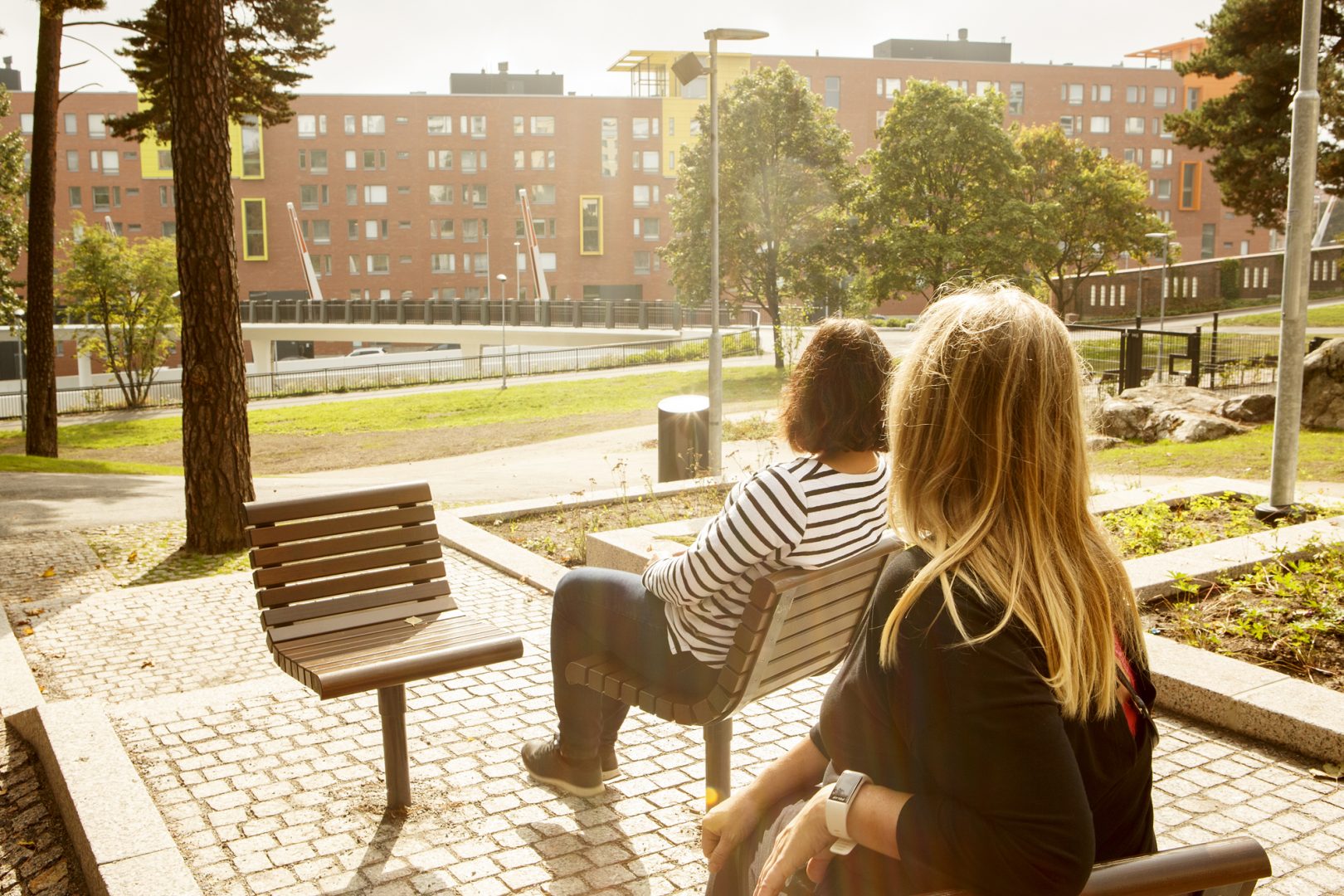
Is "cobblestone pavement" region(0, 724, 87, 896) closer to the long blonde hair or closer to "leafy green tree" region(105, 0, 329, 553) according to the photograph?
the long blonde hair

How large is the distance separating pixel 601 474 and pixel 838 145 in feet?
84.3

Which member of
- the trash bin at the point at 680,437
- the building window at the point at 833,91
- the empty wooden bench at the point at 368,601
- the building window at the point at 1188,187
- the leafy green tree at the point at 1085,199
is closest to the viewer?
the empty wooden bench at the point at 368,601

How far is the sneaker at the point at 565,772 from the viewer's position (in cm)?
415

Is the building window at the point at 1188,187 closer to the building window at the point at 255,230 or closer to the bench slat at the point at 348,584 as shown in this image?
the building window at the point at 255,230

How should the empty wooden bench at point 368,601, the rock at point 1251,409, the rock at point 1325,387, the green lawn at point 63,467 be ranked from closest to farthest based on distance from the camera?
the empty wooden bench at point 368,601 < the rock at point 1325,387 < the rock at point 1251,409 < the green lawn at point 63,467

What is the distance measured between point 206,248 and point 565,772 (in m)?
6.27

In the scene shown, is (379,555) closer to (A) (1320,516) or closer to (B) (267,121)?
(A) (1320,516)

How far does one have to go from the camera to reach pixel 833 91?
7881cm

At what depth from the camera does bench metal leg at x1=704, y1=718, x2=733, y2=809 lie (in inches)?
151

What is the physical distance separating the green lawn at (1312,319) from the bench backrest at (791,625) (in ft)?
133

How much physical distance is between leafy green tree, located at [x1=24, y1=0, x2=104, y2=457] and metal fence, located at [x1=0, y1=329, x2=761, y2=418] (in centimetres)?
2076

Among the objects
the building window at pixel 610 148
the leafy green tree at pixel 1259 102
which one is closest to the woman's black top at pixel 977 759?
the leafy green tree at pixel 1259 102

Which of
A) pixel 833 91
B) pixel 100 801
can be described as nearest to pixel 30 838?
pixel 100 801

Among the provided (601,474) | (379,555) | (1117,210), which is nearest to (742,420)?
(601,474)
